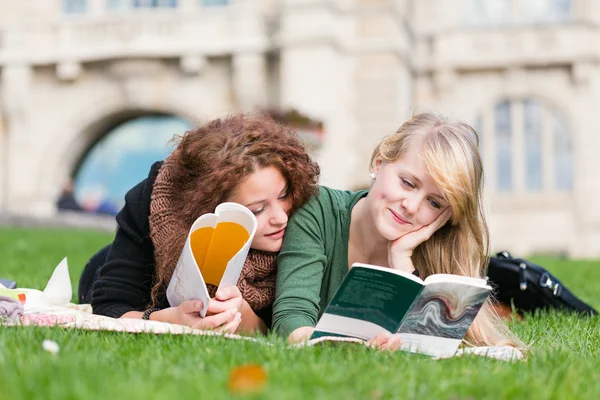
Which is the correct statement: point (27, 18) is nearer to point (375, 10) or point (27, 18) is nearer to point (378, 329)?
point (375, 10)

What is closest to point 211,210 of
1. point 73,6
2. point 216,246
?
point 216,246

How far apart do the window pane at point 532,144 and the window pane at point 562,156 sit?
31 cm

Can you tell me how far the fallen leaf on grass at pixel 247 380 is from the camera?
1.82m

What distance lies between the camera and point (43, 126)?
52.0ft

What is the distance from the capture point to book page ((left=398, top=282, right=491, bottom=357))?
2.62m

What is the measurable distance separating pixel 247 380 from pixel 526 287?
2697mm

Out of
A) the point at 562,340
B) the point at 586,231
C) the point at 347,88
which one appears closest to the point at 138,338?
the point at 562,340

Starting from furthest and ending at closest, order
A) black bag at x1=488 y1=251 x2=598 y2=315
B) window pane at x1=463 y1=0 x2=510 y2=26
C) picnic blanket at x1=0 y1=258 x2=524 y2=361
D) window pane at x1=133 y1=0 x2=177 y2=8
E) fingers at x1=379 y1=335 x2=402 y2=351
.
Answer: window pane at x1=463 y1=0 x2=510 y2=26 < window pane at x1=133 y1=0 x2=177 y2=8 < black bag at x1=488 y1=251 x2=598 y2=315 < picnic blanket at x1=0 y1=258 x2=524 y2=361 < fingers at x1=379 y1=335 x2=402 y2=351

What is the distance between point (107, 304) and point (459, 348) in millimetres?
1424

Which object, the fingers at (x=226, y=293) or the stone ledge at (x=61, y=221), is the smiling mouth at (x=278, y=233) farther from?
the stone ledge at (x=61, y=221)

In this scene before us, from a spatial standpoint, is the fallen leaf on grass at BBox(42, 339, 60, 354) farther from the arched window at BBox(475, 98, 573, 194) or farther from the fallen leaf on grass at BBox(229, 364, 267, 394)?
the arched window at BBox(475, 98, 573, 194)

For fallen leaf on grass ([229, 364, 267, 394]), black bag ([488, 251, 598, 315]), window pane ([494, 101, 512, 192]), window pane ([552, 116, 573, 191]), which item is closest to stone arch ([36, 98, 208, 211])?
window pane ([494, 101, 512, 192])

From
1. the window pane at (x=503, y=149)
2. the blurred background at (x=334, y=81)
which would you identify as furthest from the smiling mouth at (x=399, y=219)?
the window pane at (x=503, y=149)

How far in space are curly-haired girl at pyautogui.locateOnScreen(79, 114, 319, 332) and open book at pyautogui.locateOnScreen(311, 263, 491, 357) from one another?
0.45 m
